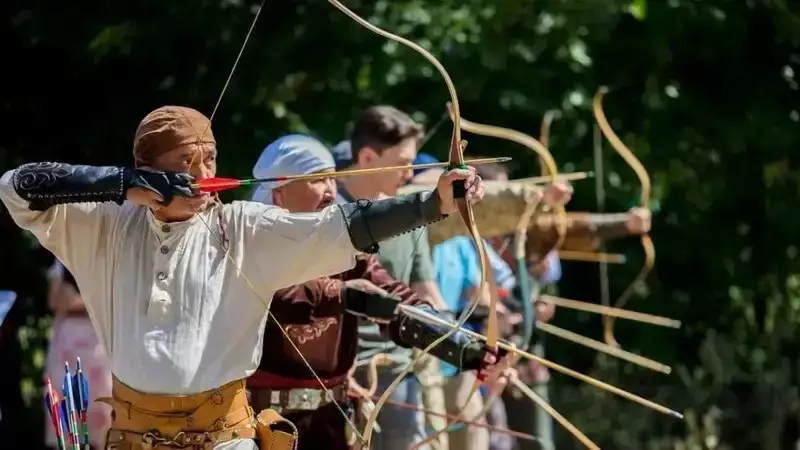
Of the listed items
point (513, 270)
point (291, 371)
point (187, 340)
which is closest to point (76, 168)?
point (187, 340)

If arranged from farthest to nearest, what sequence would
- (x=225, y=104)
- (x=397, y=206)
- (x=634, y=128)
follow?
(x=634, y=128) < (x=225, y=104) < (x=397, y=206)

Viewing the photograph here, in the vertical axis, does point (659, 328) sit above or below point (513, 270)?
below

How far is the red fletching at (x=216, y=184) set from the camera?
3434 millimetres

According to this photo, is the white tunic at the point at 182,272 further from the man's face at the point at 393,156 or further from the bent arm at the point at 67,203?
the man's face at the point at 393,156

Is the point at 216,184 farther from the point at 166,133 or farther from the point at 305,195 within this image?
the point at 305,195

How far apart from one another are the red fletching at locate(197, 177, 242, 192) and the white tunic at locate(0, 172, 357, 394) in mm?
107

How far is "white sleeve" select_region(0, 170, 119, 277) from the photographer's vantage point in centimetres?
355

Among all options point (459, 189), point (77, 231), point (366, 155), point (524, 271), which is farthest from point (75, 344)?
point (459, 189)

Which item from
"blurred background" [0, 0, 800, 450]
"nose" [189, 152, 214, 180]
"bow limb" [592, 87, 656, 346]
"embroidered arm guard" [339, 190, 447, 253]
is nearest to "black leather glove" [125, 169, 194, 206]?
"nose" [189, 152, 214, 180]

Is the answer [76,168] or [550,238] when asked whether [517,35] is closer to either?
[550,238]

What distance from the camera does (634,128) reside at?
7164mm

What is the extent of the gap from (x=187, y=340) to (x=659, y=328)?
176 inches

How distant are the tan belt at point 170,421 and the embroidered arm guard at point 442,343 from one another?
798 millimetres

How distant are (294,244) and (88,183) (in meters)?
0.47
